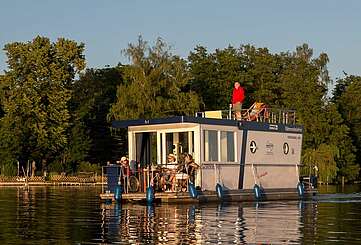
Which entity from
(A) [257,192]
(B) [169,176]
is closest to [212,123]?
(B) [169,176]

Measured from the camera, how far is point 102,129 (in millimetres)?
96188

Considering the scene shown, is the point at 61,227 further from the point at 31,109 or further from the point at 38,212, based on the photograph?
the point at 31,109

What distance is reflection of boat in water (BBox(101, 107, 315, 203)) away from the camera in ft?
104

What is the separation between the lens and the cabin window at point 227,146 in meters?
32.9

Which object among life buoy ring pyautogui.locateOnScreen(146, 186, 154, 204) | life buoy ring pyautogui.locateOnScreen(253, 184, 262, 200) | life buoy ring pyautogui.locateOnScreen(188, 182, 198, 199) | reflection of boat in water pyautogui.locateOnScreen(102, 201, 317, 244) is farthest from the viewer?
life buoy ring pyautogui.locateOnScreen(253, 184, 262, 200)

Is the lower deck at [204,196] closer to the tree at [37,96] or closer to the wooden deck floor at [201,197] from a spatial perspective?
the wooden deck floor at [201,197]

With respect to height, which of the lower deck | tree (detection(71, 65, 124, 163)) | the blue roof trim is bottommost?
the lower deck

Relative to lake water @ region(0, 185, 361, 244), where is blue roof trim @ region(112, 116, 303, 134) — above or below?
above

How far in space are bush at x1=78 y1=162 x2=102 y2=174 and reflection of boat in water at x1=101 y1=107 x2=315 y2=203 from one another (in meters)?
50.1

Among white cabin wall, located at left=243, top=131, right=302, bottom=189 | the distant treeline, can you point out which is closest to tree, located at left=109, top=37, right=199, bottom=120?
the distant treeline

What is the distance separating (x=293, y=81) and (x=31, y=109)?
28.6 metres

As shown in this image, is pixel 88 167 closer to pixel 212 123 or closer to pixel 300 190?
pixel 300 190

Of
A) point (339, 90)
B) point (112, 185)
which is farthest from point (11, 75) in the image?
point (112, 185)

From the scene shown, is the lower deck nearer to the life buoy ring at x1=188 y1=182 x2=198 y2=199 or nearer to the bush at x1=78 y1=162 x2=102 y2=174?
the life buoy ring at x1=188 y1=182 x2=198 y2=199
